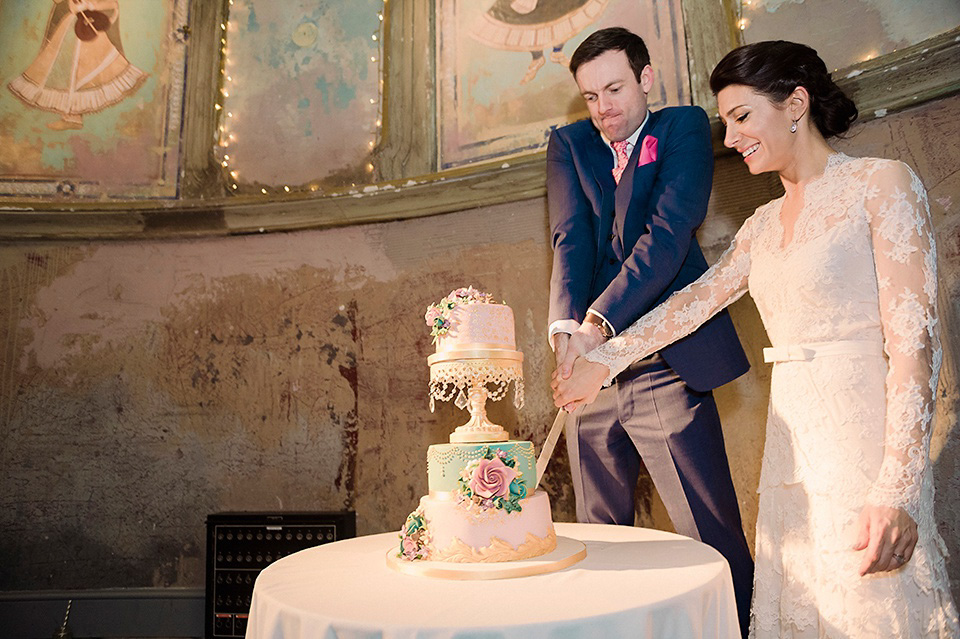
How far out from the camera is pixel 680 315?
6.73 feet

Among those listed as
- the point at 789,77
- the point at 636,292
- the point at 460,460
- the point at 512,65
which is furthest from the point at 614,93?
the point at 512,65

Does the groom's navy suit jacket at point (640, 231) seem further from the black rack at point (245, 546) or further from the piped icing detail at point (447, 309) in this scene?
the black rack at point (245, 546)

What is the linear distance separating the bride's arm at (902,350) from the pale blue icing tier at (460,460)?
766 millimetres

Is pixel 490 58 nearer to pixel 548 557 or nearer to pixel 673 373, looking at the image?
pixel 673 373

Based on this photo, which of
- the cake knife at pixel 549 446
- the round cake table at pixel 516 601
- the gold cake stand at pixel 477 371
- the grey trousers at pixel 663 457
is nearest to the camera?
the round cake table at pixel 516 601

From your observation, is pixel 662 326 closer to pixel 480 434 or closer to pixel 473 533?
pixel 480 434

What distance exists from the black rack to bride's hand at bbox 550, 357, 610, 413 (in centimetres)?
190

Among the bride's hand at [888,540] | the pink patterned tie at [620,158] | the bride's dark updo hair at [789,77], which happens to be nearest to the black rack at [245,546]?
the pink patterned tie at [620,158]

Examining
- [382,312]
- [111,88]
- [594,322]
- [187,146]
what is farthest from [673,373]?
[111,88]

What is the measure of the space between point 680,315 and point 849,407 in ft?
1.99

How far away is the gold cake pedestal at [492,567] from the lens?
147cm

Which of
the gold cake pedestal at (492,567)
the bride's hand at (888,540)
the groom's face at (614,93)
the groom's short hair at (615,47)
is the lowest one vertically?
the gold cake pedestal at (492,567)

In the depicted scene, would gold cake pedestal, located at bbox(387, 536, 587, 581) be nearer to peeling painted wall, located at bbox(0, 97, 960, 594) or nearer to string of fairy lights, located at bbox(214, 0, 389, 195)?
peeling painted wall, located at bbox(0, 97, 960, 594)

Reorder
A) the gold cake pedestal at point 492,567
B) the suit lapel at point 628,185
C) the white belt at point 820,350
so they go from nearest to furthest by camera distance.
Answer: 1. the gold cake pedestal at point 492,567
2. the white belt at point 820,350
3. the suit lapel at point 628,185
